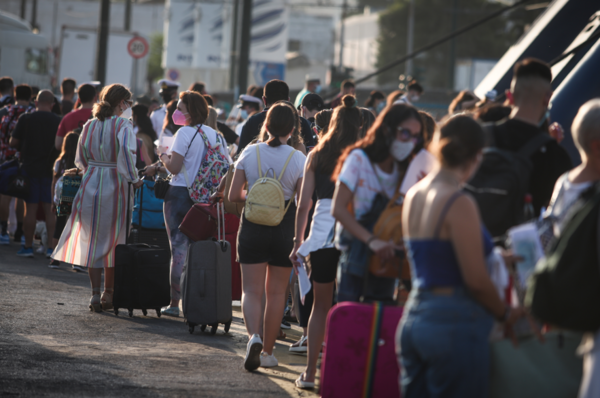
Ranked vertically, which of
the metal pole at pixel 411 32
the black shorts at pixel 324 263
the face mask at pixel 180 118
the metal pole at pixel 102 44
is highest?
the metal pole at pixel 411 32

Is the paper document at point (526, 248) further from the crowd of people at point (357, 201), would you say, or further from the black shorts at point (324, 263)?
the black shorts at point (324, 263)

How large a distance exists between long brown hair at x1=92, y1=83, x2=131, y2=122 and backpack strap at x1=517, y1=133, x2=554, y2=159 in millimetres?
4788

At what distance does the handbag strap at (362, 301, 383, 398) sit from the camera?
150 inches

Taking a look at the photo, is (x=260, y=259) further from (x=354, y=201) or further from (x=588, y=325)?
(x=588, y=325)

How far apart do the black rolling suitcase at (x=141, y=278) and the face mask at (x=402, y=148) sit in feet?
12.9

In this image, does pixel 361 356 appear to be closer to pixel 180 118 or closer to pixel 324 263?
pixel 324 263

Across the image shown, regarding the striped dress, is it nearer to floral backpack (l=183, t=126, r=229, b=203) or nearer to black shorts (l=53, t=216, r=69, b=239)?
floral backpack (l=183, t=126, r=229, b=203)

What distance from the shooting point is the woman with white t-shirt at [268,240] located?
5727mm

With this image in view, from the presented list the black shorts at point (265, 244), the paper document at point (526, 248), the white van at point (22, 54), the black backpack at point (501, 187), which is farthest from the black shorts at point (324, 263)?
the white van at point (22, 54)

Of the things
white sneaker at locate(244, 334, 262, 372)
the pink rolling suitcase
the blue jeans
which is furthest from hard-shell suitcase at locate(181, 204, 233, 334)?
the blue jeans

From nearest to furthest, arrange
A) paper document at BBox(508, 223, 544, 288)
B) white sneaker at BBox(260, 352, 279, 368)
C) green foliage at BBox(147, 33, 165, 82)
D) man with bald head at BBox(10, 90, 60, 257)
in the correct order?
paper document at BBox(508, 223, 544, 288) < white sneaker at BBox(260, 352, 279, 368) < man with bald head at BBox(10, 90, 60, 257) < green foliage at BBox(147, 33, 165, 82)

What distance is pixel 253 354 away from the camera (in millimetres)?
5723

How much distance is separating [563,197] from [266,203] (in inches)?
97.9

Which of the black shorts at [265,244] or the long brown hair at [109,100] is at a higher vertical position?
the long brown hair at [109,100]
